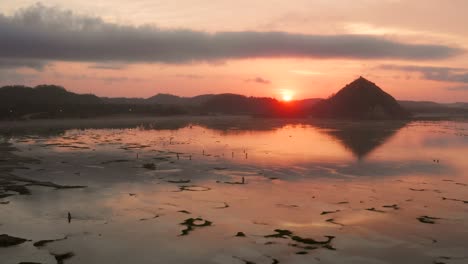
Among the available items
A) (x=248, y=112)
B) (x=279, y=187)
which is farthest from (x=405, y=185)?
(x=248, y=112)

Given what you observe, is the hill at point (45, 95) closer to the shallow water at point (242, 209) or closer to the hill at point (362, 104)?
the hill at point (362, 104)

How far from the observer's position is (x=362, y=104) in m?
138

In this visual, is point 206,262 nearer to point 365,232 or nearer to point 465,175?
point 365,232

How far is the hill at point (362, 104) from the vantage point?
136 metres

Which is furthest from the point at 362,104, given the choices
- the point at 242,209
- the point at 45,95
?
the point at 45,95

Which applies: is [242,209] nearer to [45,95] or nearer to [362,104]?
[362,104]

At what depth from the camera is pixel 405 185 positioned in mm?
28266

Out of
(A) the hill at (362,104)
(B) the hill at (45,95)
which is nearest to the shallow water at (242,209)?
(A) the hill at (362,104)

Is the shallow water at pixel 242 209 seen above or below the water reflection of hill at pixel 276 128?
below

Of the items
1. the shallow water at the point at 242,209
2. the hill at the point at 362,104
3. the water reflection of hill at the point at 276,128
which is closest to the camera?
the shallow water at the point at 242,209

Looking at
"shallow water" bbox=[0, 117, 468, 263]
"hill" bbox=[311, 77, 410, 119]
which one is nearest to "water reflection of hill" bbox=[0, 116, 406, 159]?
"shallow water" bbox=[0, 117, 468, 263]

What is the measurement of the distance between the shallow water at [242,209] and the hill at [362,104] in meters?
97.4

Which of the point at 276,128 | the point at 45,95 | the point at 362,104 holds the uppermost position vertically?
the point at 45,95

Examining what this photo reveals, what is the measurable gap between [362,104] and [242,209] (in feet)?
406
